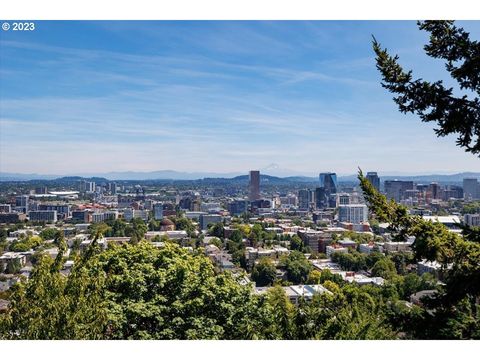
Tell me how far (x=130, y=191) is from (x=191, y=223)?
378 cm

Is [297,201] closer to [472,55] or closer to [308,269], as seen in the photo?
[308,269]

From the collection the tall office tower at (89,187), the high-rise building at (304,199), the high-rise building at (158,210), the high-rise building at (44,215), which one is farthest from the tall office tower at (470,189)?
the high-rise building at (158,210)

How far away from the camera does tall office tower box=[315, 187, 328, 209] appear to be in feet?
48.0

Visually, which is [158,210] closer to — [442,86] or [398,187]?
[398,187]

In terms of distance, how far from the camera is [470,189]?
810 cm

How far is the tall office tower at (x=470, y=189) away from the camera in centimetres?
779

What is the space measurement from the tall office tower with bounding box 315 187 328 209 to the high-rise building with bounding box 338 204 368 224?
687mm

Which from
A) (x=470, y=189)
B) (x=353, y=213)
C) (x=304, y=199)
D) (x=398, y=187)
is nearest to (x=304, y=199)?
(x=304, y=199)

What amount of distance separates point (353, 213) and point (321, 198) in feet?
11.8

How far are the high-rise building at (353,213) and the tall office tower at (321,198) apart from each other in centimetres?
69

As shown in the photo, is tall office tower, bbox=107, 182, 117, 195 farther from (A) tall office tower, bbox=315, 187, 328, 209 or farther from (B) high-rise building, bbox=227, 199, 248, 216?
(A) tall office tower, bbox=315, 187, 328, 209

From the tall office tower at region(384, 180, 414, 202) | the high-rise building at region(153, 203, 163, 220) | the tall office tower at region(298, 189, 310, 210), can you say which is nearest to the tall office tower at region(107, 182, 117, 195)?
the high-rise building at region(153, 203, 163, 220)

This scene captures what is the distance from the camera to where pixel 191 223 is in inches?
934
